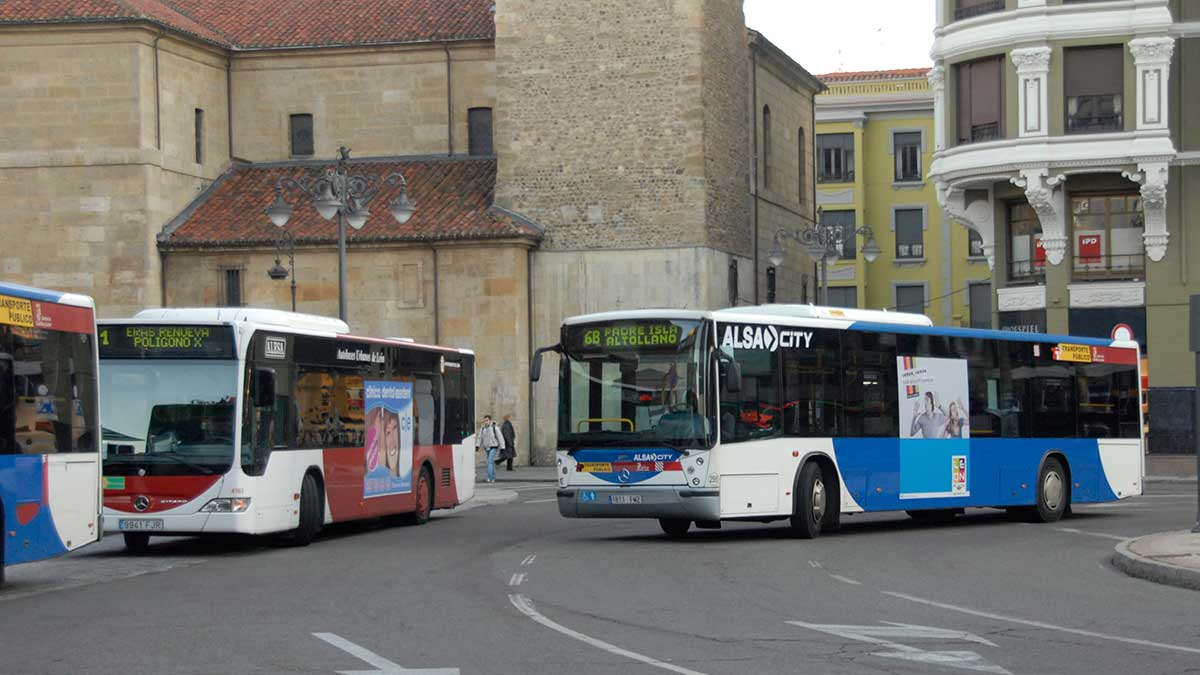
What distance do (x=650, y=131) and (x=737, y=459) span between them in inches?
1150

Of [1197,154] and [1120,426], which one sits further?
[1197,154]

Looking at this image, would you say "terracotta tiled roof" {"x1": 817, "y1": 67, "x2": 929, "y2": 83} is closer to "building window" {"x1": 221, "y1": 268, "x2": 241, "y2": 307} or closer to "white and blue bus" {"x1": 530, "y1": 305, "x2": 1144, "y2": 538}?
"building window" {"x1": 221, "y1": 268, "x2": 241, "y2": 307}

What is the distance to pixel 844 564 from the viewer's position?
1961 cm

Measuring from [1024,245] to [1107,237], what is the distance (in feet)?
7.05

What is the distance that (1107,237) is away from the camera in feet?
145

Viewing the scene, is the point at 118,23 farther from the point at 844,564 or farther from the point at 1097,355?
the point at 844,564

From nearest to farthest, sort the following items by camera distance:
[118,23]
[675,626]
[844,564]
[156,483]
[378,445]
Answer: [675,626], [844,564], [156,483], [378,445], [118,23]

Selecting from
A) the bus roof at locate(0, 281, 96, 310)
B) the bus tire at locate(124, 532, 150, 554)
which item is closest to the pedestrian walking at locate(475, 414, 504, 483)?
the bus tire at locate(124, 532, 150, 554)

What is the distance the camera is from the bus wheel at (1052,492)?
90.4 ft

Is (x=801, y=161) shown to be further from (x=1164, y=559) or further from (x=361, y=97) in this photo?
(x=1164, y=559)

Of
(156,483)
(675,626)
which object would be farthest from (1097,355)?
(675,626)

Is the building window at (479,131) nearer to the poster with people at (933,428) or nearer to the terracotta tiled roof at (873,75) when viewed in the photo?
the terracotta tiled roof at (873,75)

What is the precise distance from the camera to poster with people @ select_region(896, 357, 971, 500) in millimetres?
25141

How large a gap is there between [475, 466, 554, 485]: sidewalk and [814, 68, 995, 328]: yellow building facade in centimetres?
2981
